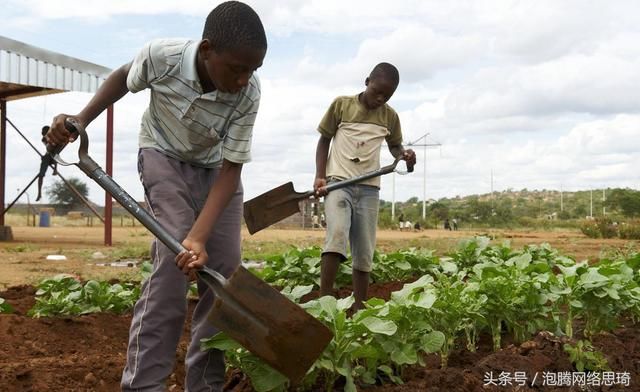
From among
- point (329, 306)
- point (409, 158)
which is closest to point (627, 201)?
point (409, 158)

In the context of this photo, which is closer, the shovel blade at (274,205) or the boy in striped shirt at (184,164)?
the boy in striped shirt at (184,164)

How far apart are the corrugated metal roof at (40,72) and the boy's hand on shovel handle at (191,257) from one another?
10.8 meters

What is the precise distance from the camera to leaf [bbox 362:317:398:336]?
281 cm

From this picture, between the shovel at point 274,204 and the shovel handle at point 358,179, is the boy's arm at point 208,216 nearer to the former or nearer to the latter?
the shovel handle at point 358,179

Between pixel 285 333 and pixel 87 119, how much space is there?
1.08 m

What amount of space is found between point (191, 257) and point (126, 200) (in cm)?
38

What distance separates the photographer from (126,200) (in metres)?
2.80

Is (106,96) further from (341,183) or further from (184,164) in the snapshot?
(341,183)

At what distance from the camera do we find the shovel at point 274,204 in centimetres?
473

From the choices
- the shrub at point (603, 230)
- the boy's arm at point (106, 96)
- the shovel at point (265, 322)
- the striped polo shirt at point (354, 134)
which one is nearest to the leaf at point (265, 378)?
the shovel at point (265, 322)

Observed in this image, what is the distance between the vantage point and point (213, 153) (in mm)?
3004

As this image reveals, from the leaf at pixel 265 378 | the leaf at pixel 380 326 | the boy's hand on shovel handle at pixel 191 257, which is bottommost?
the leaf at pixel 265 378

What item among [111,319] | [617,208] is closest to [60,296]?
[111,319]

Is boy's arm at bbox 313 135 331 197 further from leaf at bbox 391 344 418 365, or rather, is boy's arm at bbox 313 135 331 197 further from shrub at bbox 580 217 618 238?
shrub at bbox 580 217 618 238
